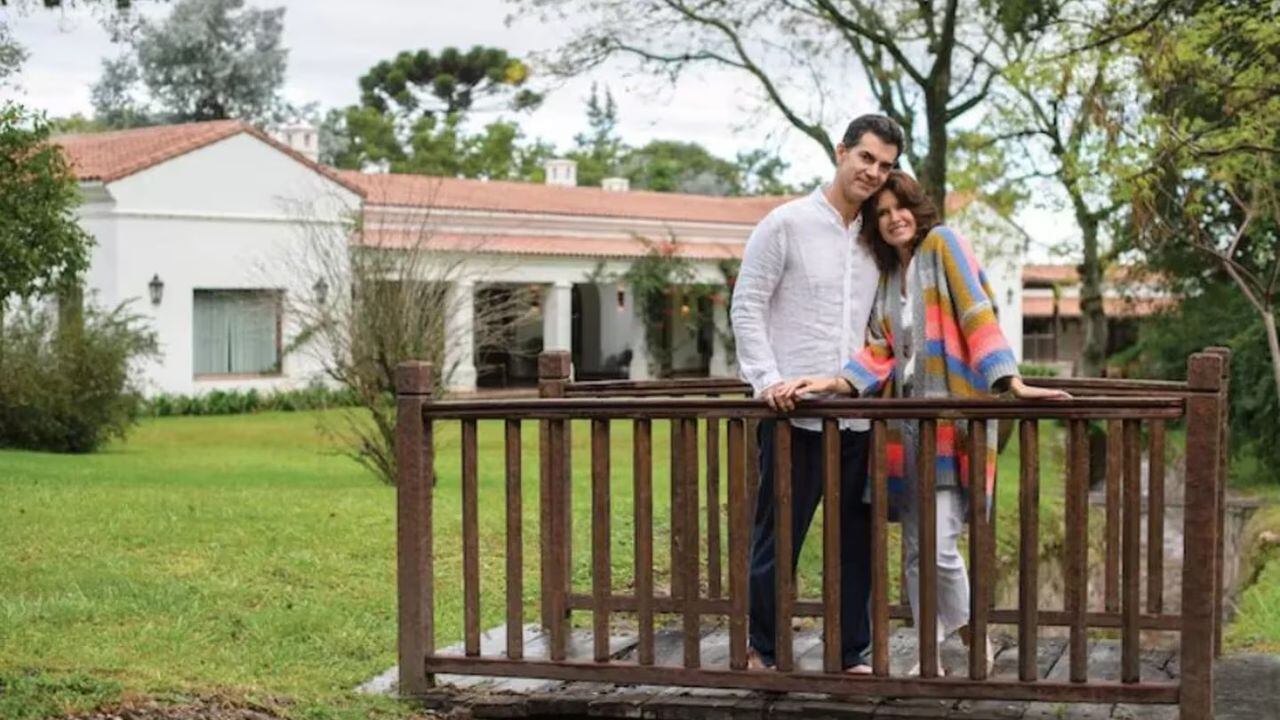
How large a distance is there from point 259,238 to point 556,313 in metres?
7.42

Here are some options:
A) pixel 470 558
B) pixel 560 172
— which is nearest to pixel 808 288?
pixel 470 558

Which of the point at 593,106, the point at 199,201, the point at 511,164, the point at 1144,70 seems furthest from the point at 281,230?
the point at 593,106

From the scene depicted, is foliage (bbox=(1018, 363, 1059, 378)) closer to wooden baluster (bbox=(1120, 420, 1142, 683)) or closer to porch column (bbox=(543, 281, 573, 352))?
porch column (bbox=(543, 281, 573, 352))

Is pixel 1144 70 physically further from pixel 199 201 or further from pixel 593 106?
pixel 593 106

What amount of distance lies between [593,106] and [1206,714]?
7334 cm

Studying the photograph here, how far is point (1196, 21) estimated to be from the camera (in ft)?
46.8

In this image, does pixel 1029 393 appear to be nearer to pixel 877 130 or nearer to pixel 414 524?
pixel 877 130

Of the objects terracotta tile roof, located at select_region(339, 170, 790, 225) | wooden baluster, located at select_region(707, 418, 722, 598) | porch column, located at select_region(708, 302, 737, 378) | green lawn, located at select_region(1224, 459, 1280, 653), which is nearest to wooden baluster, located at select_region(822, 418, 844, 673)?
wooden baluster, located at select_region(707, 418, 722, 598)

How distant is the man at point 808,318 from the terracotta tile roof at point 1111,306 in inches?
882

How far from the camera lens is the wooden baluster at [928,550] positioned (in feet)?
17.0

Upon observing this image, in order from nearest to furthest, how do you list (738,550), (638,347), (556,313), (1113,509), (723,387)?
(738,550) < (1113,509) < (723,387) < (556,313) < (638,347)

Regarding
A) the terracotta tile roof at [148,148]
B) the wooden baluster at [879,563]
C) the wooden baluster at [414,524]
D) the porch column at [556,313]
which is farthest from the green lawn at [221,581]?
the porch column at [556,313]

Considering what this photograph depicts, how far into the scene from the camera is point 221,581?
8.60 metres

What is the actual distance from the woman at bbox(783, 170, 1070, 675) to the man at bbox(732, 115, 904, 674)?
0.09m
